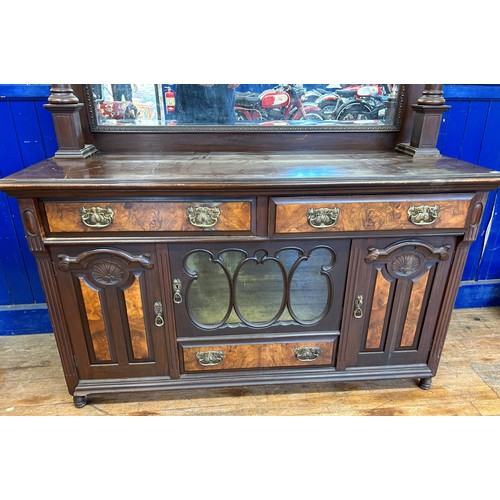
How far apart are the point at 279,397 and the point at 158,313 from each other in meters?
0.70

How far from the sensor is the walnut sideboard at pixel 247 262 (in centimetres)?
130

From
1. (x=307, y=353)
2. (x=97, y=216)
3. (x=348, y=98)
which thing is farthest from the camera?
(x=348, y=98)

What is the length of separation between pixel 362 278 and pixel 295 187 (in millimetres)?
492

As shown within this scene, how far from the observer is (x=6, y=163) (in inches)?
70.7

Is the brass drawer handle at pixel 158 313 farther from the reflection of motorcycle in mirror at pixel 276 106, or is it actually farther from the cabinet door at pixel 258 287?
the reflection of motorcycle in mirror at pixel 276 106

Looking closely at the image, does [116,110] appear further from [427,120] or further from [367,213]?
[427,120]

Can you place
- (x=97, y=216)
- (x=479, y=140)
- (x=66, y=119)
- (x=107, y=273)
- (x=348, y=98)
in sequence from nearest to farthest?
1. (x=97, y=216)
2. (x=107, y=273)
3. (x=66, y=119)
4. (x=348, y=98)
5. (x=479, y=140)

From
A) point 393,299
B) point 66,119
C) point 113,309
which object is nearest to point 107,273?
point 113,309

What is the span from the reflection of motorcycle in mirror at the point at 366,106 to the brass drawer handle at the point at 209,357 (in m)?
1.22

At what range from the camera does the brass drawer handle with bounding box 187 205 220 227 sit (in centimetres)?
132

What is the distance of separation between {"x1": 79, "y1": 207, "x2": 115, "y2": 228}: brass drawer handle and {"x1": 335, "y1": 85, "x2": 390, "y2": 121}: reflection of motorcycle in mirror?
1129mm

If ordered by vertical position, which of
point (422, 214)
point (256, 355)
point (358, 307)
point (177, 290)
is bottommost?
point (256, 355)

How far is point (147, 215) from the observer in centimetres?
131

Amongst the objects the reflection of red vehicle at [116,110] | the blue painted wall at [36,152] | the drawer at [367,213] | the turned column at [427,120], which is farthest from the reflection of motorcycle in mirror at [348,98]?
the reflection of red vehicle at [116,110]
